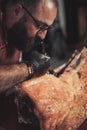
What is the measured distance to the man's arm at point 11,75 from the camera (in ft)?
7.47

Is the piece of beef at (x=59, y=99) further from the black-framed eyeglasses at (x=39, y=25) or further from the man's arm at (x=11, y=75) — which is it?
the black-framed eyeglasses at (x=39, y=25)

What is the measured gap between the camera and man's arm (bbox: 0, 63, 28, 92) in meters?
2.28

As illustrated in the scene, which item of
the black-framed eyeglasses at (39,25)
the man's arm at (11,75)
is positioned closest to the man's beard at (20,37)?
the black-framed eyeglasses at (39,25)

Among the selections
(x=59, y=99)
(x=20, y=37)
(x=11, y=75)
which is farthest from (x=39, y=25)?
(x=59, y=99)

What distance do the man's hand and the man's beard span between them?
0.11 meters

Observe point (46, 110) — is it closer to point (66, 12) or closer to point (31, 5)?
point (31, 5)

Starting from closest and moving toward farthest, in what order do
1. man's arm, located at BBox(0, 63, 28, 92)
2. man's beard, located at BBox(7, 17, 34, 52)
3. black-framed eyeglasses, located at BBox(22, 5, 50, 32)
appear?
1. man's arm, located at BBox(0, 63, 28, 92)
2. black-framed eyeglasses, located at BBox(22, 5, 50, 32)
3. man's beard, located at BBox(7, 17, 34, 52)

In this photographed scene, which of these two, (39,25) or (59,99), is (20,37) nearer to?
(39,25)

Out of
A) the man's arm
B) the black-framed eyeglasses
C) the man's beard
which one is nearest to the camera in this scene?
the man's arm

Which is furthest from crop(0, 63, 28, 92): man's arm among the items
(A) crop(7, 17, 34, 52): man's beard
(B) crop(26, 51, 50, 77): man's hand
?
(A) crop(7, 17, 34, 52): man's beard

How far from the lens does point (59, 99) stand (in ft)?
7.86

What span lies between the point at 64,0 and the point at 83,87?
4112 millimetres

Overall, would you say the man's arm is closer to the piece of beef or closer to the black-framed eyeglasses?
the piece of beef

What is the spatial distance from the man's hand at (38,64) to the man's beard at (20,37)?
0.36 ft
